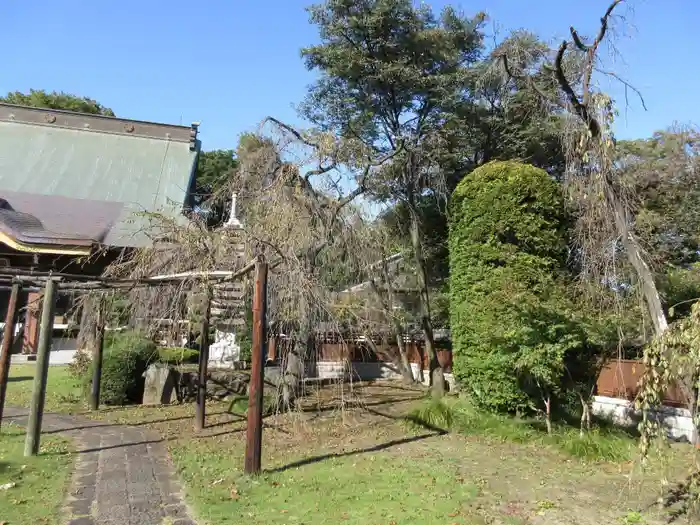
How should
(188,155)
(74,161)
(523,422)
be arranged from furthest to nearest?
1. (188,155)
2. (74,161)
3. (523,422)

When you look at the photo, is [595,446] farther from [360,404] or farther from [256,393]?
[256,393]

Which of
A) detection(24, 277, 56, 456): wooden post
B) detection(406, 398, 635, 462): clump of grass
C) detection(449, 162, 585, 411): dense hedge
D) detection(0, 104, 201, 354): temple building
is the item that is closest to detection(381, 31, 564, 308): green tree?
detection(449, 162, 585, 411): dense hedge

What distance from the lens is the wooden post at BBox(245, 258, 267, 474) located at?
6297 mm

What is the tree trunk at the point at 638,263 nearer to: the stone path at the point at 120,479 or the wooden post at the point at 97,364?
the stone path at the point at 120,479

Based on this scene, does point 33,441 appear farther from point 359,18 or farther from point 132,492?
point 359,18

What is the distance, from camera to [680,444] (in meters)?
8.93

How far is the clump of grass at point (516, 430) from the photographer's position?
25.4 feet

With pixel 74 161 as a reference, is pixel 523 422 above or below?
below

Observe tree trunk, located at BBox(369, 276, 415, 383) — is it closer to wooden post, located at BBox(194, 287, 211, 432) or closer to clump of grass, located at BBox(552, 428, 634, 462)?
wooden post, located at BBox(194, 287, 211, 432)

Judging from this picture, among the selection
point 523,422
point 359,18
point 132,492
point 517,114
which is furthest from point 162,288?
point 517,114

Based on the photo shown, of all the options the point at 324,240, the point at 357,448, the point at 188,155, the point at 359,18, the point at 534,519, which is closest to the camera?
the point at 534,519

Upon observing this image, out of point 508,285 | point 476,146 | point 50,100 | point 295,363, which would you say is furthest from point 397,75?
point 50,100

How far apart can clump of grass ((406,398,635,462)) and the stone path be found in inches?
182

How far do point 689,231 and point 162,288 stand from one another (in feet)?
45.1
